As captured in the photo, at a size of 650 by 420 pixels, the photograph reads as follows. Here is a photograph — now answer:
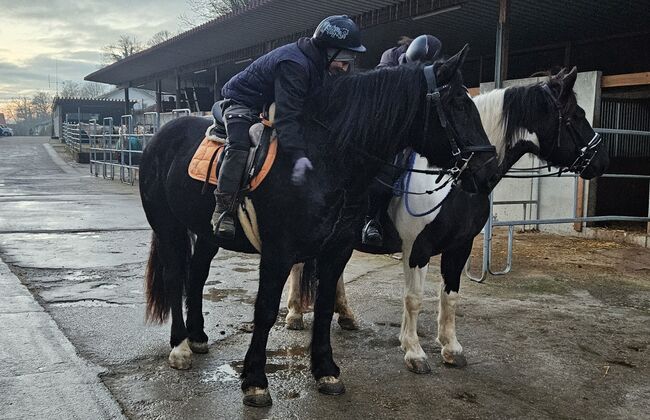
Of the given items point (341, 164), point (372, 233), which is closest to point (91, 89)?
point (372, 233)

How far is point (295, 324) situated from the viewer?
4.34 m

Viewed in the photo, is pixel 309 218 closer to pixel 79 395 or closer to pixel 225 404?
pixel 225 404

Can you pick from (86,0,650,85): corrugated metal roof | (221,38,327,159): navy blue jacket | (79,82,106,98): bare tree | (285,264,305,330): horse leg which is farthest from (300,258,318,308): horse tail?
(79,82,106,98): bare tree

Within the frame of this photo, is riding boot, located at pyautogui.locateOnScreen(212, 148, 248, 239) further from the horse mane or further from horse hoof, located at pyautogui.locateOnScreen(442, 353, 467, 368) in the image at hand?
horse hoof, located at pyautogui.locateOnScreen(442, 353, 467, 368)

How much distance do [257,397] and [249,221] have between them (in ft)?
3.05

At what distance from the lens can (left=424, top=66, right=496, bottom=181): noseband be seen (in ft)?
9.18

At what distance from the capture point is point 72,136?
88.5 feet

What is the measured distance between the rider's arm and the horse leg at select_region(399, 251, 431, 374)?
122 cm

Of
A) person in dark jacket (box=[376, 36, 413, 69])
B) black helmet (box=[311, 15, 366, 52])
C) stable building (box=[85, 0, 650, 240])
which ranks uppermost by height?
stable building (box=[85, 0, 650, 240])

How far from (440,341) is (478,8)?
6.89 metres

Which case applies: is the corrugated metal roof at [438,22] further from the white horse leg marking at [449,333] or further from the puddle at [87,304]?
the puddle at [87,304]

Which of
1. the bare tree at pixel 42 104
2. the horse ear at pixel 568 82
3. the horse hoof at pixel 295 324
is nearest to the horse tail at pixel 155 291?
the horse hoof at pixel 295 324

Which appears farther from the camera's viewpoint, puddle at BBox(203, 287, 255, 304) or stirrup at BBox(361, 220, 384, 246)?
puddle at BBox(203, 287, 255, 304)

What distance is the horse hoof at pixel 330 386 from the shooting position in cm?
312
